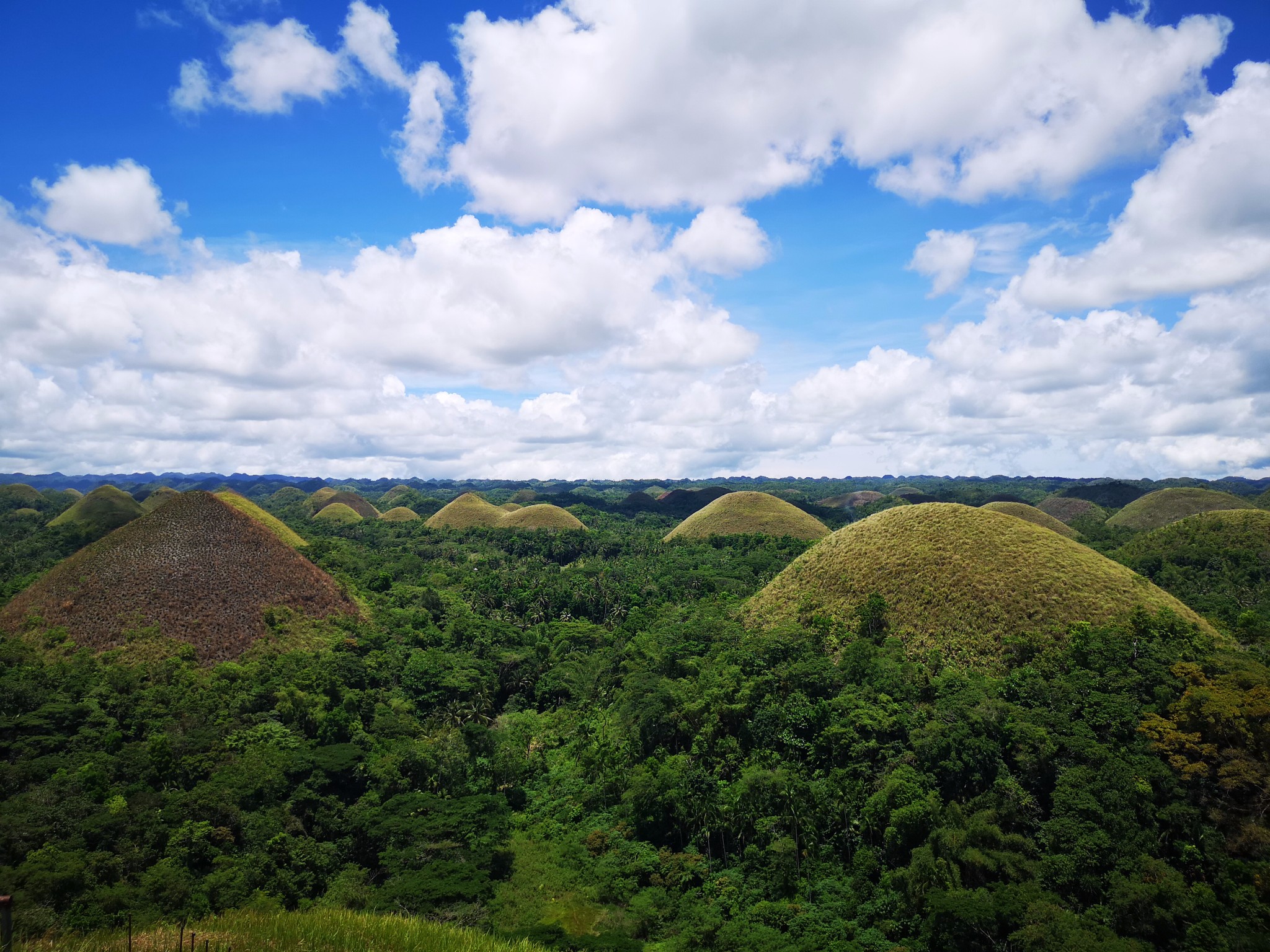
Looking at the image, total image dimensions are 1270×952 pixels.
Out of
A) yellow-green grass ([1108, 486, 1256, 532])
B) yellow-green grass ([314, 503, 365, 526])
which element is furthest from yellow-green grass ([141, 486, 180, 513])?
yellow-green grass ([1108, 486, 1256, 532])

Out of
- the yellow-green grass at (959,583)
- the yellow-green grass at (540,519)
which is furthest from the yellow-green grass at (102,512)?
the yellow-green grass at (959,583)

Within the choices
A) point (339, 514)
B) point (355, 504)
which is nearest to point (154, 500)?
point (355, 504)

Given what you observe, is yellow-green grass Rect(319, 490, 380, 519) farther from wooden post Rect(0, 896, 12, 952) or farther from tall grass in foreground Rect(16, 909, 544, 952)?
wooden post Rect(0, 896, 12, 952)

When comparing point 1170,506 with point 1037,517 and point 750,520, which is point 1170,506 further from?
point 750,520

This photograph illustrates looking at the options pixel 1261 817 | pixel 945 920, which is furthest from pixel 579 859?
pixel 1261 817

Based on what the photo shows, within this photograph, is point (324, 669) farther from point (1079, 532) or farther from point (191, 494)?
point (1079, 532)

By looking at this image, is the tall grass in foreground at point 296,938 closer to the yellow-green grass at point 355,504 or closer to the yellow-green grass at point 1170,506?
the yellow-green grass at point 1170,506
